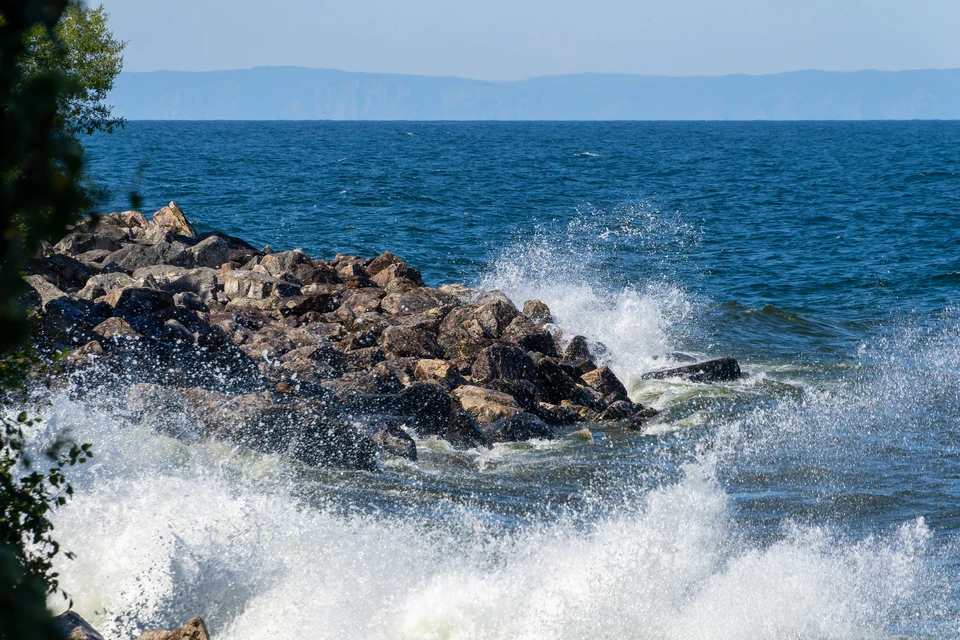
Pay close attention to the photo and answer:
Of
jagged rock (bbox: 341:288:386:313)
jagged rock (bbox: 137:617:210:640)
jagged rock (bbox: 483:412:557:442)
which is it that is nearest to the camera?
jagged rock (bbox: 137:617:210:640)

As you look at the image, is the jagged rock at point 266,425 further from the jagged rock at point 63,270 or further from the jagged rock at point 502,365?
the jagged rock at point 63,270

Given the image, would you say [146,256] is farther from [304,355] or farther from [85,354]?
[85,354]

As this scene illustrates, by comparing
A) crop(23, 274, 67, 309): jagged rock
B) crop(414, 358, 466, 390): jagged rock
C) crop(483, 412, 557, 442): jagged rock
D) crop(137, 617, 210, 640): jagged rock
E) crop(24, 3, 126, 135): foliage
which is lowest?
crop(483, 412, 557, 442): jagged rock

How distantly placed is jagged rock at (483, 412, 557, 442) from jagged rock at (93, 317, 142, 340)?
17.0 feet

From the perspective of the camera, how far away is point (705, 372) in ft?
55.0

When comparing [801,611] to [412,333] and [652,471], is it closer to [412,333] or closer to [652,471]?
[652,471]

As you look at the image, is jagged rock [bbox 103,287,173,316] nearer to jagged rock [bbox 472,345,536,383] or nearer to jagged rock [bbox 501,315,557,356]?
jagged rock [bbox 472,345,536,383]

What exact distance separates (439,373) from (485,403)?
3.87ft

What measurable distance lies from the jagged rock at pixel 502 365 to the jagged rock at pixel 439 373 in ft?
1.13

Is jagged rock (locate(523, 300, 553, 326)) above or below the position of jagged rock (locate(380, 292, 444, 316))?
below

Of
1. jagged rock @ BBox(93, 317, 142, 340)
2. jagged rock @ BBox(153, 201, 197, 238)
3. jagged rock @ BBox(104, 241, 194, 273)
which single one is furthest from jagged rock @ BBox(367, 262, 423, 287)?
jagged rock @ BBox(93, 317, 142, 340)

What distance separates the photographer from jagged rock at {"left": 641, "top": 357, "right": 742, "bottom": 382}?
658 inches

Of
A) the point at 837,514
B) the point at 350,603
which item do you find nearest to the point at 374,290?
the point at 837,514

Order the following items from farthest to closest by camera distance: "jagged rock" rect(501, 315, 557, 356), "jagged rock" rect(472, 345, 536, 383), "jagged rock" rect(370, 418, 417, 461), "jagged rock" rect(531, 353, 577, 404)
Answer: "jagged rock" rect(501, 315, 557, 356) → "jagged rock" rect(531, 353, 577, 404) → "jagged rock" rect(472, 345, 536, 383) → "jagged rock" rect(370, 418, 417, 461)
